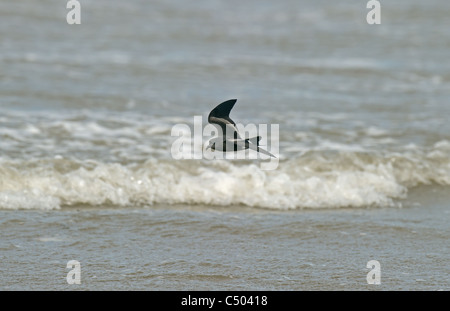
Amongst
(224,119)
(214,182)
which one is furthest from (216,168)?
(224,119)

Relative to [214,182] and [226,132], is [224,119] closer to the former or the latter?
[226,132]

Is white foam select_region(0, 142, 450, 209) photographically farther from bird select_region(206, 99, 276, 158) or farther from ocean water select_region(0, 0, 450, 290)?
bird select_region(206, 99, 276, 158)

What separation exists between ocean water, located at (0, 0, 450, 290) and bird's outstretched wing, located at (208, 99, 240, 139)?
76 centimetres

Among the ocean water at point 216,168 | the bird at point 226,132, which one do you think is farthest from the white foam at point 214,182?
the bird at point 226,132

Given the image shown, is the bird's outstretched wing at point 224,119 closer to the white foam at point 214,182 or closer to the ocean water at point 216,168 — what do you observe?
the ocean water at point 216,168

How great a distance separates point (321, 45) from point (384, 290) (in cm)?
893

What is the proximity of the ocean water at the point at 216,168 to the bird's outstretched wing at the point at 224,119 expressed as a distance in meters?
0.76

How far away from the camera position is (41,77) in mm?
8688

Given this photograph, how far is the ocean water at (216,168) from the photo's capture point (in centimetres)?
411

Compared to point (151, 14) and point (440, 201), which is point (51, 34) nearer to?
point (151, 14)

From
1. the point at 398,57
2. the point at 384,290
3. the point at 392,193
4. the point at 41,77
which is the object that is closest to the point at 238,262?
the point at 384,290

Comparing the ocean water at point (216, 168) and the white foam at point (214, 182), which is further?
the white foam at point (214, 182)

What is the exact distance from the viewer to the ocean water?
4.11 metres
